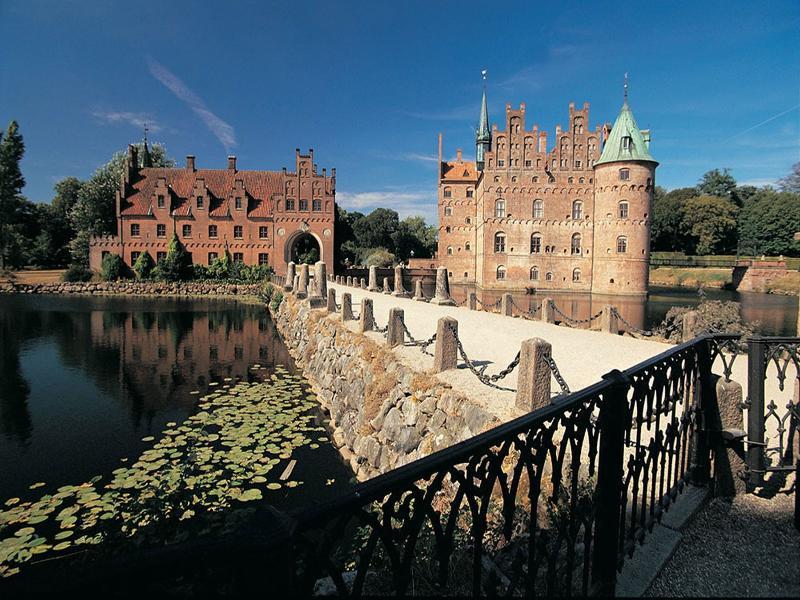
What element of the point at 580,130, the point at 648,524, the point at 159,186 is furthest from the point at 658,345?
the point at 159,186

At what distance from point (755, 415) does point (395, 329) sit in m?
6.59

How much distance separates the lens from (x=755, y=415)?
3854 millimetres

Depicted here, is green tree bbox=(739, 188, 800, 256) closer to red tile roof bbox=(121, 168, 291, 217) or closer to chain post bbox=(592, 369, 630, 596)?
red tile roof bbox=(121, 168, 291, 217)

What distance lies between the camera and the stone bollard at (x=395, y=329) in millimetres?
9594

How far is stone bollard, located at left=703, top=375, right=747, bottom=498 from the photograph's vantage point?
12.8 feet

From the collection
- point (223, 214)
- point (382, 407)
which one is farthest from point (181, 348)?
point (223, 214)

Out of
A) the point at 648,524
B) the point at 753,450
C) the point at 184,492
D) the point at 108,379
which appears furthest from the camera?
the point at 108,379

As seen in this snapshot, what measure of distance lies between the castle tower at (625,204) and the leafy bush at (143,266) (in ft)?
144

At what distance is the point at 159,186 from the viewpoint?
150 feet

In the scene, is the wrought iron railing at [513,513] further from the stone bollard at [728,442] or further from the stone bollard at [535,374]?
the stone bollard at [535,374]

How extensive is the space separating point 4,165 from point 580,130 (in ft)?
185

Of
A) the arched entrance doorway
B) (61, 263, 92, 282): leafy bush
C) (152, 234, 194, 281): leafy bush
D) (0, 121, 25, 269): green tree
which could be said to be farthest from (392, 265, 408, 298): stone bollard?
(0, 121, 25, 269): green tree

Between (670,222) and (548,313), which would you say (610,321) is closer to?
(548,313)

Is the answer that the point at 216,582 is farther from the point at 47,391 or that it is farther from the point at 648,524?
the point at 47,391
